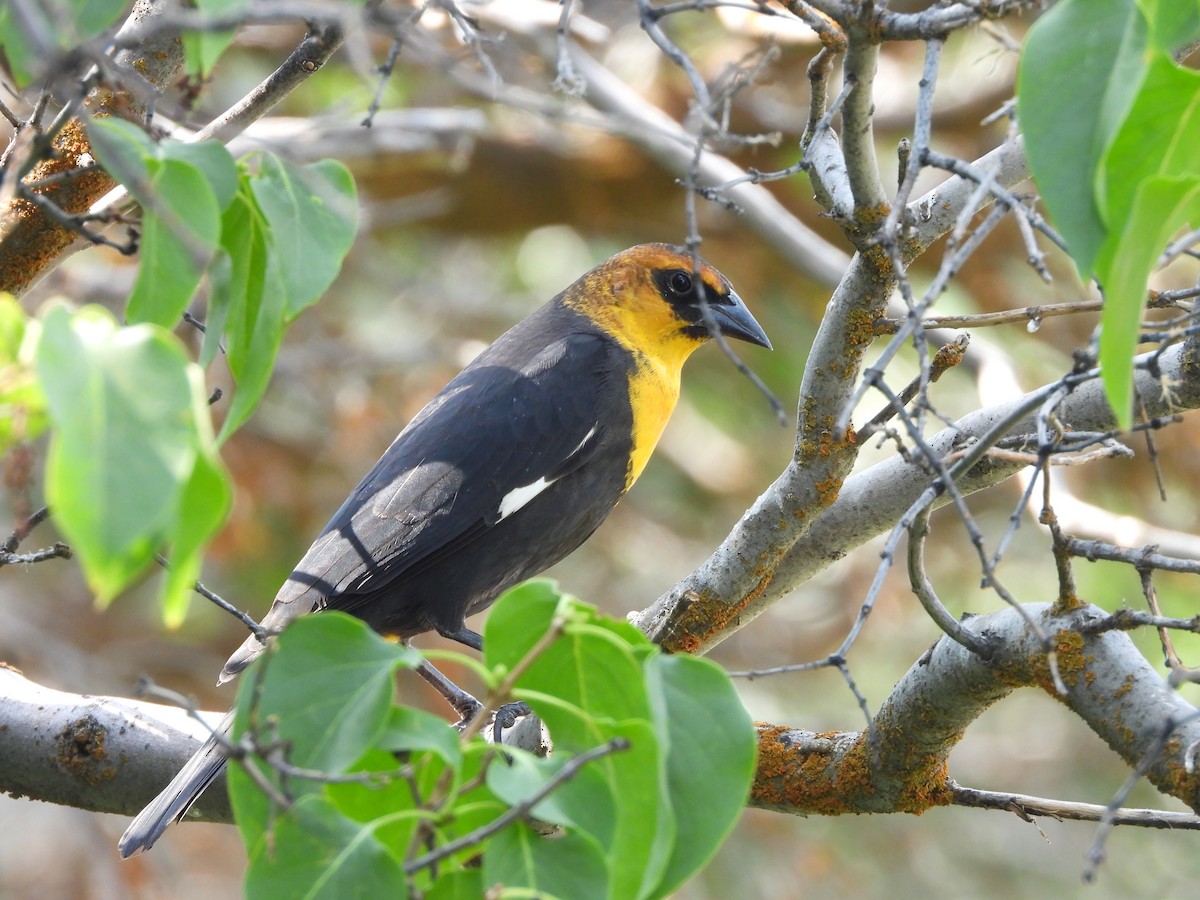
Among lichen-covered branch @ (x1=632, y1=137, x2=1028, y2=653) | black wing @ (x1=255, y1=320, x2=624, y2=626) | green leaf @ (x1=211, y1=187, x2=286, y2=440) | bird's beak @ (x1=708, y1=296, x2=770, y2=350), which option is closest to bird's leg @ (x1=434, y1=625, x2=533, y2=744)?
black wing @ (x1=255, y1=320, x2=624, y2=626)

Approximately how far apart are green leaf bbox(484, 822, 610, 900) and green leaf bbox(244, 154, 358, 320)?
2.35ft

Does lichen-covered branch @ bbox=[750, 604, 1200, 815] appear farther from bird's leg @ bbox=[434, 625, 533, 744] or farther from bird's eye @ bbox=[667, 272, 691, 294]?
bird's eye @ bbox=[667, 272, 691, 294]

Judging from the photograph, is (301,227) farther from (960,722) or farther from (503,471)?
(503,471)

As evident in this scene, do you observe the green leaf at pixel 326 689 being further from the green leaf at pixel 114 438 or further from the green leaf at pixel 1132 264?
the green leaf at pixel 1132 264

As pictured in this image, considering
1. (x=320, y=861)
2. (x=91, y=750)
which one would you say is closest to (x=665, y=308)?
(x=91, y=750)

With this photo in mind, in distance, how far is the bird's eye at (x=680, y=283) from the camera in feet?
14.0

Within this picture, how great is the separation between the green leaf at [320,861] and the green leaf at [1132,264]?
93cm

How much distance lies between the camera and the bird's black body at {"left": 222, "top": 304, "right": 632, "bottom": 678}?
11.3 feet

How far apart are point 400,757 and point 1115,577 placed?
6033 mm

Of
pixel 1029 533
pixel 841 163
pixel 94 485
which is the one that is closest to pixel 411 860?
pixel 94 485

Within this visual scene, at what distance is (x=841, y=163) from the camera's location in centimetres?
257

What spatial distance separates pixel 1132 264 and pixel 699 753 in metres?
0.71

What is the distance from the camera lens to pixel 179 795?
265 centimetres

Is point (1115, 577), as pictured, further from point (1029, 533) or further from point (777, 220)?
point (777, 220)
